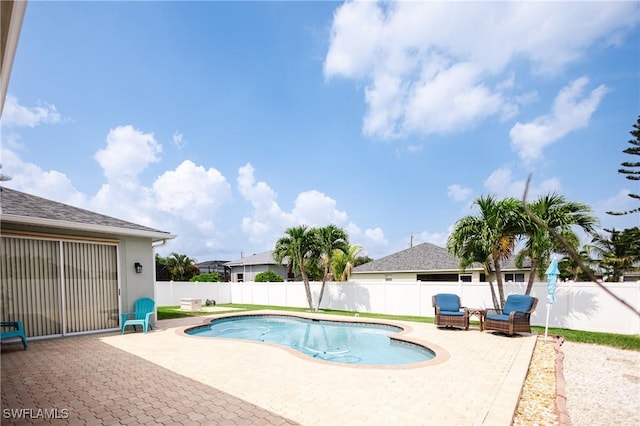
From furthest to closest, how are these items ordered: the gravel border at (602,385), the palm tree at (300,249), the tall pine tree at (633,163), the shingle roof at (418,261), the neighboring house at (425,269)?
the shingle roof at (418,261)
the neighboring house at (425,269)
the palm tree at (300,249)
the tall pine tree at (633,163)
the gravel border at (602,385)

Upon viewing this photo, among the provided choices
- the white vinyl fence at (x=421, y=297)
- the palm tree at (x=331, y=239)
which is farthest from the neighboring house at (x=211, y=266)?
the palm tree at (x=331, y=239)

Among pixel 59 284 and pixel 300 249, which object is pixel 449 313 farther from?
pixel 59 284

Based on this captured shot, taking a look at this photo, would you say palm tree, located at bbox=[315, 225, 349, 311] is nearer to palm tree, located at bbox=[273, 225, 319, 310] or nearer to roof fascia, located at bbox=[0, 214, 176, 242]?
palm tree, located at bbox=[273, 225, 319, 310]

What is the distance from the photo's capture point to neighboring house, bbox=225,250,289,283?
3250 centimetres

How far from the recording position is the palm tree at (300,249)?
17.0m

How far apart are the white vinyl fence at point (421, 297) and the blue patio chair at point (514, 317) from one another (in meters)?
2.02

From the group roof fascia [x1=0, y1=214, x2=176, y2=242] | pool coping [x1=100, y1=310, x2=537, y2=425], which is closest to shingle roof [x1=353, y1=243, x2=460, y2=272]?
pool coping [x1=100, y1=310, x2=537, y2=425]

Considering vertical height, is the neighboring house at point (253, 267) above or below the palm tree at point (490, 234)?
below

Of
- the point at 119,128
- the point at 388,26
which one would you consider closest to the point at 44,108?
the point at 119,128

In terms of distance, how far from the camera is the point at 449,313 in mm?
10922

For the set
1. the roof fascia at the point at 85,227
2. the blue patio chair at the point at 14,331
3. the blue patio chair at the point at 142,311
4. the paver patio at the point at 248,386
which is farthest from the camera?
the blue patio chair at the point at 142,311

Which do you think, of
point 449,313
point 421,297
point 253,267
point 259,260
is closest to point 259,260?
point 259,260

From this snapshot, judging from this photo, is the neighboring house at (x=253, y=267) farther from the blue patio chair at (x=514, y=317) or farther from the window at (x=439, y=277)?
the blue patio chair at (x=514, y=317)

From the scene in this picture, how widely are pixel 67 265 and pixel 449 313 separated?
38.8ft
